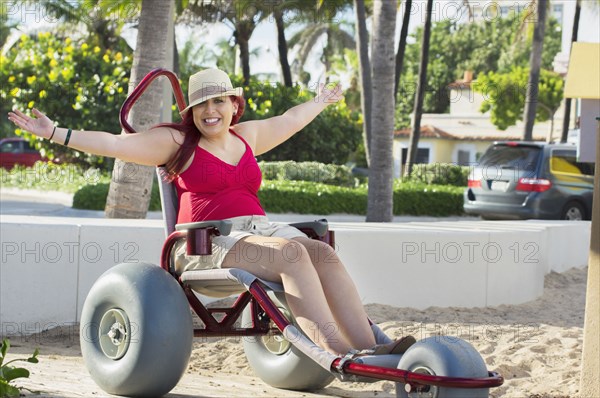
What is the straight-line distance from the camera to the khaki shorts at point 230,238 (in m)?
5.13

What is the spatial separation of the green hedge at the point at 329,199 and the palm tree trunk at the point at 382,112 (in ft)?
18.9

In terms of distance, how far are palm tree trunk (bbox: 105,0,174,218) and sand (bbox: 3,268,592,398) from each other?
A: 2.51 meters

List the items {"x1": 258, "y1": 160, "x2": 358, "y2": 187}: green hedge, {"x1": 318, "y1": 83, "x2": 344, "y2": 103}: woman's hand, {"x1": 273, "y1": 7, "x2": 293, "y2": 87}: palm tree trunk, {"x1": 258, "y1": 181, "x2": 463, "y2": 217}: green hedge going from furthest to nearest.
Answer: {"x1": 273, "y1": 7, "x2": 293, "y2": 87}: palm tree trunk, {"x1": 258, "y1": 160, "x2": 358, "y2": 187}: green hedge, {"x1": 258, "y1": 181, "x2": 463, "y2": 217}: green hedge, {"x1": 318, "y1": 83, "x2": 344, "y2": 103}: woman's hand

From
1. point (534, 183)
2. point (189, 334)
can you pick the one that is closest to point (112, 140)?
point (189, 334)

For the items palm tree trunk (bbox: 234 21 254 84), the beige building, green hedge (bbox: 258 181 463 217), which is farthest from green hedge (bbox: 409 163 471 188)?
the beige building

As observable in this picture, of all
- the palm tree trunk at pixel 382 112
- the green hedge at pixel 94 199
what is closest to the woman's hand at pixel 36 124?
the palm tree trunk at pixel 382 112

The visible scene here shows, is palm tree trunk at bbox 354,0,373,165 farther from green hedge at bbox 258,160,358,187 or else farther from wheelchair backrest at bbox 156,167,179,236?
wheelchair backrest at bbox 156,167,179,236

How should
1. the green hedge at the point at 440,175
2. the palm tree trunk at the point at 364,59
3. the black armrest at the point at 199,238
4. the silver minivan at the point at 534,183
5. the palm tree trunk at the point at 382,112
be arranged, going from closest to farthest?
the black armrest at the point at 199,238 < the palm tree trunk at the point at 382,112 < the silver minivan at the point at 534,183 < the palm tree trunk at the point at 364,59 < the green hedge at the point at 440,175

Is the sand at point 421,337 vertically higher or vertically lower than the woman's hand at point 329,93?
lower

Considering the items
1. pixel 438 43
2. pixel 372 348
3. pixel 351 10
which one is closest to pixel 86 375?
pixel 372 348

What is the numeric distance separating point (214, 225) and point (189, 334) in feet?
1.78

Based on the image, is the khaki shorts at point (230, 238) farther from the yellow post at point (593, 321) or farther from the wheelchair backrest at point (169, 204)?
the yellow post at point (593, 321)

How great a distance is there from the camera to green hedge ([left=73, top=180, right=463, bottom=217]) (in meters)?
17.6

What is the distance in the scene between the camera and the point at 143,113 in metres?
9.66
